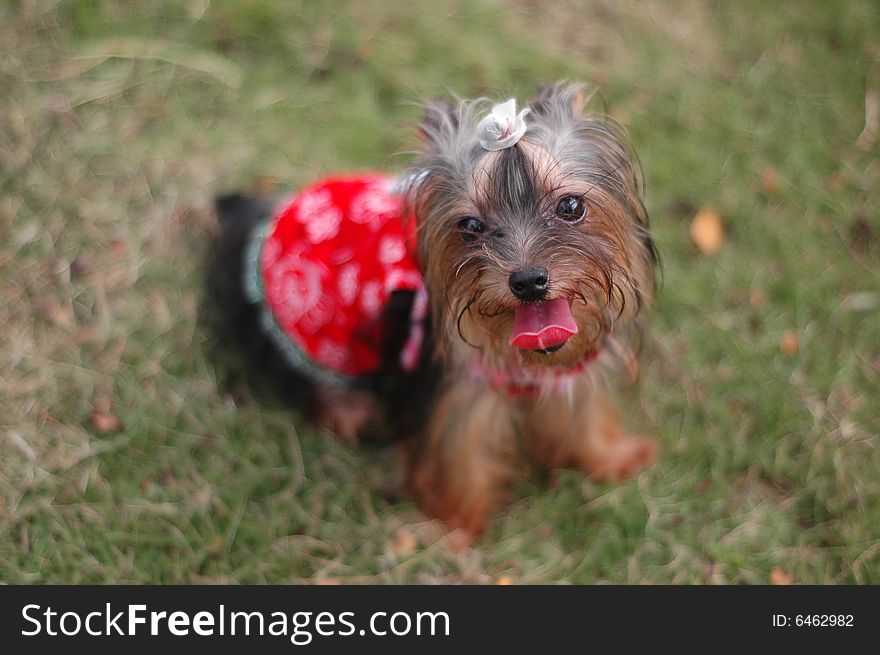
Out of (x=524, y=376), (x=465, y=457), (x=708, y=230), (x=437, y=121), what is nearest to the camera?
(x=437, y=121)

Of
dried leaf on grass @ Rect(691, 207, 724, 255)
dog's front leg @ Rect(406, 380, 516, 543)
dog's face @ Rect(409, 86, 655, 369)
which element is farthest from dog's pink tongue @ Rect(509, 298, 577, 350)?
dried leaf on grass @ Rect(691, 207, 724, 255)

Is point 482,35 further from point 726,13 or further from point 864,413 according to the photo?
point 864,413

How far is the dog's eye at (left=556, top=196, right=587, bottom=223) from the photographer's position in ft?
7.68

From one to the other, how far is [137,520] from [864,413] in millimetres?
2989

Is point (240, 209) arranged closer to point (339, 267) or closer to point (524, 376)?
point (339, 267)

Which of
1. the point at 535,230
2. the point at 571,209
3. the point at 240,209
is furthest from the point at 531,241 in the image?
the point at 240,209

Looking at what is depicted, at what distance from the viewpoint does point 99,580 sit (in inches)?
129

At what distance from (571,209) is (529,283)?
252 millimetres

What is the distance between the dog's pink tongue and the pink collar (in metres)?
0.30

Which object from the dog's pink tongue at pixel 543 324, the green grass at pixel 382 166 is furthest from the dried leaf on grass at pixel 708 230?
the dog's pink tongue at pixel 543 324

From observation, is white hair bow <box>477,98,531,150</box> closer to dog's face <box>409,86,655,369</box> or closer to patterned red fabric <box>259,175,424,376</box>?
dog's face <box>409,86,655,369</box>

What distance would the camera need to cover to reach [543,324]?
242cm

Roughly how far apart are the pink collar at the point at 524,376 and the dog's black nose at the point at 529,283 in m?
0.46

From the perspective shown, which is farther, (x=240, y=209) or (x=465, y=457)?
(x=240, y=209)
